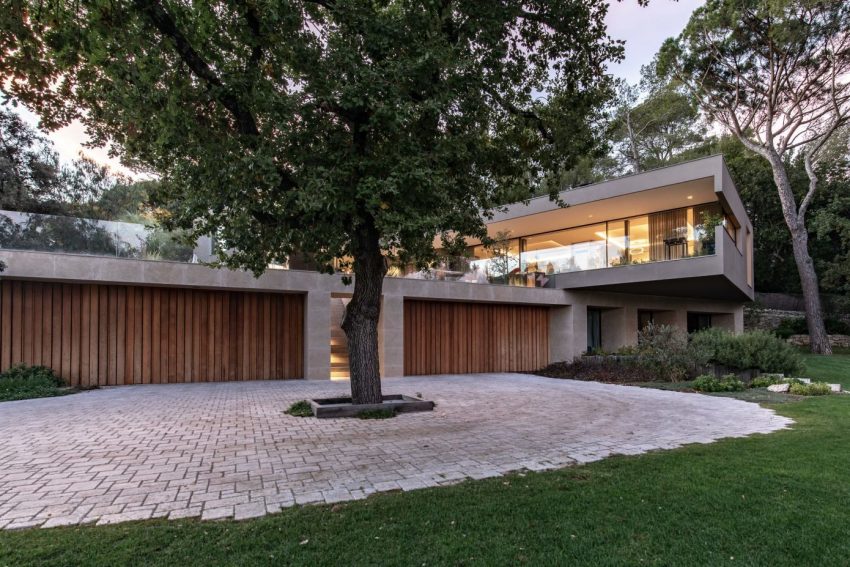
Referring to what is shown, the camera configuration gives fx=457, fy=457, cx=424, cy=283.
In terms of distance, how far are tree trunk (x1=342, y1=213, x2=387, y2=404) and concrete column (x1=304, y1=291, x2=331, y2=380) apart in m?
5.12

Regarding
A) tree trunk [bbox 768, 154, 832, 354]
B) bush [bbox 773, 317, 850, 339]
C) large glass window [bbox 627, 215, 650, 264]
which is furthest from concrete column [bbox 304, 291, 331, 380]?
bush [bbox 773, 317, 850, 339]

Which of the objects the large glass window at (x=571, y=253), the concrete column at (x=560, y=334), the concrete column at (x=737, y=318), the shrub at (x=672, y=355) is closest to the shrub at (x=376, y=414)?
the shrub at (x=672, y=355)

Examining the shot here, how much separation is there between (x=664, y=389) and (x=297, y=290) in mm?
9710

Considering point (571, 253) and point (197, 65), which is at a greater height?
point (197, 65)

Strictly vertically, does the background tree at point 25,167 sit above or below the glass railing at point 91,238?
above

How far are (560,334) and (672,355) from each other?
4878mm

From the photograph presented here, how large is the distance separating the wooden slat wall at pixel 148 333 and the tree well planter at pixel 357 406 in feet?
17.7

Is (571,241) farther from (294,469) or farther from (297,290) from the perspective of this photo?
(294,469)

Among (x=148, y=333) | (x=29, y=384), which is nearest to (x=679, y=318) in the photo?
(x=148, y=333)

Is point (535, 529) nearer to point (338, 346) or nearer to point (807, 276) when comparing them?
point (338, 346)

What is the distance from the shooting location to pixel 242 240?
6469mm

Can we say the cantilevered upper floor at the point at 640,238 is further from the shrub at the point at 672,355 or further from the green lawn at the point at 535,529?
the green lawn at the point at 535,529

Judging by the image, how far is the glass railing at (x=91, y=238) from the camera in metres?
9.63

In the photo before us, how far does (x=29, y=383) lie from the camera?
30.8ft
